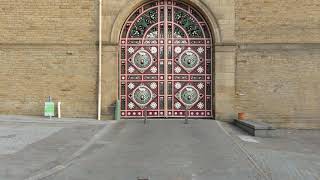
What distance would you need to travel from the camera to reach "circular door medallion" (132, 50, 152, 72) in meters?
20.0

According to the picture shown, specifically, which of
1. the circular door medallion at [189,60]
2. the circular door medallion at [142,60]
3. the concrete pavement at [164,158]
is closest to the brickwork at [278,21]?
the circular door medallion at [189,60]

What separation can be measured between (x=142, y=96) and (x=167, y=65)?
161 cm

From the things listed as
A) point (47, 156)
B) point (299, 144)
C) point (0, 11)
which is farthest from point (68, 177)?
point (0, 11)

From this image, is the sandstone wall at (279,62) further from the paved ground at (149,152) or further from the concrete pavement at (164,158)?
the concrete pavement at (164,158)

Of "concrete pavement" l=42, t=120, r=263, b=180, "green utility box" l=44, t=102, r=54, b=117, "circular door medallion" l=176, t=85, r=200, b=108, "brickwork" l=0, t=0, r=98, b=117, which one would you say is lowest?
"concrete pavement" l=42, t=120, r=263, b=180

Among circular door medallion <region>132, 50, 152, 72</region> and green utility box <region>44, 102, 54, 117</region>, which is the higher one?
circular door medallion <region>132, 50, 152, 72</region>

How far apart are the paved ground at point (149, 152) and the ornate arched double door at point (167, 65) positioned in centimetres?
246

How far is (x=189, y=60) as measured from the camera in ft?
65.6

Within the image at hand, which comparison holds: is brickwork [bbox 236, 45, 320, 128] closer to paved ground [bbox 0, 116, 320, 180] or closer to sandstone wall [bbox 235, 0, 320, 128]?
sandstone wall [bbox 235, 0, 320, 128]

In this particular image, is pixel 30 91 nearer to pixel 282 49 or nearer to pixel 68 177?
pixel 282 49

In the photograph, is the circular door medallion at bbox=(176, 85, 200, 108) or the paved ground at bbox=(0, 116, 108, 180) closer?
the paved ground at bbox=(0, 116, 108, 180)

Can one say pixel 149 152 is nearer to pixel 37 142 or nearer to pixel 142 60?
pixel 37 142

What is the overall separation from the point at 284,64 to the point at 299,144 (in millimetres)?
5669

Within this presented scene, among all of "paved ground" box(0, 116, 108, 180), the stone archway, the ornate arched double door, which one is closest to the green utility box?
"paved ground" box(0, 116, 108, 180)
